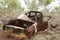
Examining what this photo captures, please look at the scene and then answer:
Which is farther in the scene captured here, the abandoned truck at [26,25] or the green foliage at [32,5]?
the green foliage at [32,5]

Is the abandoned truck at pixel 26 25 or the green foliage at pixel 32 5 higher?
the green foliage at pixel 32 5

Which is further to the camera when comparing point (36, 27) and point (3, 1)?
point (3, 1)

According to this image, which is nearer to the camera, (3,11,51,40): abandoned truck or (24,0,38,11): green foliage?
(3,11,51,40): abandoned truck

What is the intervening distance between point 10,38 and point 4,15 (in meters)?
4.28

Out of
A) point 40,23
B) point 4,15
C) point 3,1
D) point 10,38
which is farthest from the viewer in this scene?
point 3,1

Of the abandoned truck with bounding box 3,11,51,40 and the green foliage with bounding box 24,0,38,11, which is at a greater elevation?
the green foliage with bounding box 24,0,38,11

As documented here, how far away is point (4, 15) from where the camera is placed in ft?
31.3

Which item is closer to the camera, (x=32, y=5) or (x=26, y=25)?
(x=26, y=25)

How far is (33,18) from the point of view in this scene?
7.52 m

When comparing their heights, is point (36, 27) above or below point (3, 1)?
below

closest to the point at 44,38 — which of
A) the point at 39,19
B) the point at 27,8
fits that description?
the point at 39,19

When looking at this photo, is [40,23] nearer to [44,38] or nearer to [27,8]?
[44,38]

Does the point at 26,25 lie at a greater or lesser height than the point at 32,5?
lesser

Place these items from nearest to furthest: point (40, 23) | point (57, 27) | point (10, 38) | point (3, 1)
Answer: point (10, 38) < point (40, 23) < point (57, 27) < point (3, 1)
